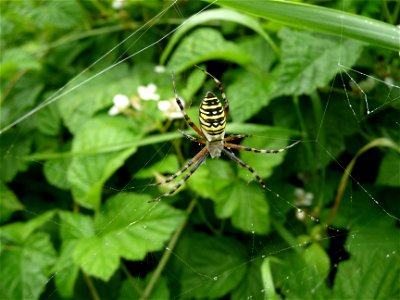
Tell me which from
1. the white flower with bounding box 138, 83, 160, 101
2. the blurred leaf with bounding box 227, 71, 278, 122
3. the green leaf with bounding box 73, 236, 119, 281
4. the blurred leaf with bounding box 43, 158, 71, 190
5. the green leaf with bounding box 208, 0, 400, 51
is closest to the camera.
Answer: the green leaf with bounding box 208, 0, 400, 51

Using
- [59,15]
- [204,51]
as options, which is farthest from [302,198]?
[59,15]

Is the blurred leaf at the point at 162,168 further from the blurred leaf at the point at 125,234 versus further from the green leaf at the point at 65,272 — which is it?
the green leaf at the point at 65,272

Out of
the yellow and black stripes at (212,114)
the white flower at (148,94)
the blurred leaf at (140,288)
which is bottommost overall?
the blurred leaf at (140,288)

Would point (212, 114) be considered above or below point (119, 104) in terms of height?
above

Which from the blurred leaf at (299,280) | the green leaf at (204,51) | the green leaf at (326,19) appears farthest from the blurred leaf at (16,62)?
the blurred leaf at (299,280)

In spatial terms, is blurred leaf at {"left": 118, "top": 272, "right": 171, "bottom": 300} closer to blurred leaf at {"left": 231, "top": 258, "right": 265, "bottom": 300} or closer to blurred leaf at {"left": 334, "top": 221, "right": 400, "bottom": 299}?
blurred leaf at {"left": 231, "top": 258, "right": 265, "bottom": 300}

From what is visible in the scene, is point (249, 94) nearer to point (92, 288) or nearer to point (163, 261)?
point (163, 261)

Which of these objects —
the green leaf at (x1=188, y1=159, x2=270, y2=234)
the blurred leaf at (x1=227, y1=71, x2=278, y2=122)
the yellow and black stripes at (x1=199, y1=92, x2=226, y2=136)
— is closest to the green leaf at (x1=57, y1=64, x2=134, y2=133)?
the blurred leaf at (x1=227, y1=71, x2=278, y2=122)
